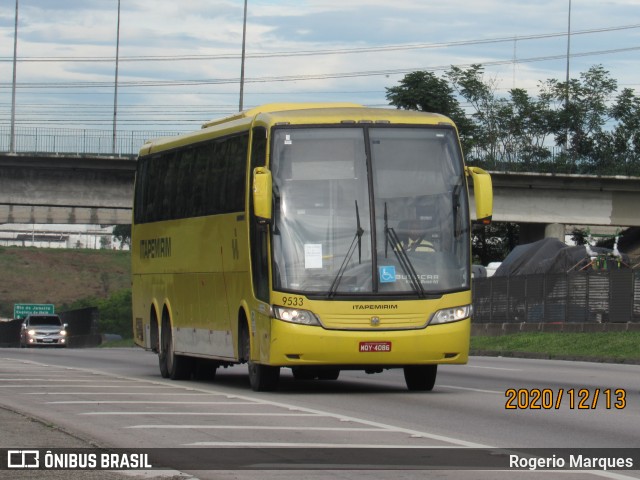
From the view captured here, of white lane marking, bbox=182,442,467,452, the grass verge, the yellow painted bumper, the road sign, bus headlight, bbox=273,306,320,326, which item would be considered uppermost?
bus headlight, bbox=273,306,320,326

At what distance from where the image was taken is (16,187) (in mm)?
61750

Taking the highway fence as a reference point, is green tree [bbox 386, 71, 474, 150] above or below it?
above

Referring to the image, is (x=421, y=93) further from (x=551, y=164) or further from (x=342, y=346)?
(x=342, y=346)

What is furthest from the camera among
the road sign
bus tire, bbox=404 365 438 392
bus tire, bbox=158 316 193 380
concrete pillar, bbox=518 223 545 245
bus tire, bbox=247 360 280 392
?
the road sign

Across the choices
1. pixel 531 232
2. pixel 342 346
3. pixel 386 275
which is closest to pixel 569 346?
pixel 386 275

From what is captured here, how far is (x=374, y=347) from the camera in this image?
19172 mm

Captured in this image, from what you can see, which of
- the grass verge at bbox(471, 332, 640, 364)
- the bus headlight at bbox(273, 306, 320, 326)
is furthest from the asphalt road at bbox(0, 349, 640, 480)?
the grass verge at bbox(471, 332, 640, 364)

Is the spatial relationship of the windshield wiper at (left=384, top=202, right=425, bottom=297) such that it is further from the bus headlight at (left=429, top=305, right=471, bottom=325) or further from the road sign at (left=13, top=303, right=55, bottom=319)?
the road sign at (left=13, top=303, right=55, bottom=319)

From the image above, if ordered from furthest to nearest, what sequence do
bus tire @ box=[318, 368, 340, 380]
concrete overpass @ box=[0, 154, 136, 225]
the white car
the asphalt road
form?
the white car
concrete overpass @ box=[0, 154, 136, 225]
bus tire @ box=[318, 368, 340, 380]
the asphalt road

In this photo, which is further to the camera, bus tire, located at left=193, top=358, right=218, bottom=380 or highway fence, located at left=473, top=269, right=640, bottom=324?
highway fence, located at left=473, top=269, right=640, bottom=324

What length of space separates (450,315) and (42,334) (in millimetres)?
47123

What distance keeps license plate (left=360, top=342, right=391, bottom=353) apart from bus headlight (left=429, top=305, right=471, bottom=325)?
738 mm

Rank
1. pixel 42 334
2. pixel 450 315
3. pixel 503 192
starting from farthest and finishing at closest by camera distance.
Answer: pixel 503 192 < pixel 42 334 < pixel 450 315

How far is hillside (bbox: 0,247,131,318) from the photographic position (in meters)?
128
